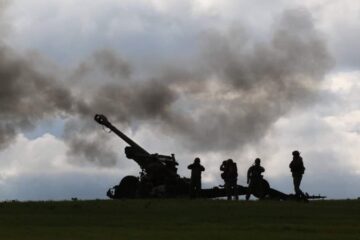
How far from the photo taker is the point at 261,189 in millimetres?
29812

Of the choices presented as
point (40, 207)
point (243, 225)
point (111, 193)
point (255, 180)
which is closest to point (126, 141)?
point (111, 193)

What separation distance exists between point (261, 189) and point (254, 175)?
102cm

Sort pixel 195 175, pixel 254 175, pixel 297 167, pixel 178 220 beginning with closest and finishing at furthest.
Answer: pixel 178 220
pixel 297 167
pixel 254 175
pixel 195 175

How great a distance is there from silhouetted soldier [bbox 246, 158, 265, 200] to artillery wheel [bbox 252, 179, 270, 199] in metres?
0.19

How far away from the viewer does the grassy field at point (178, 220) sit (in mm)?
14805

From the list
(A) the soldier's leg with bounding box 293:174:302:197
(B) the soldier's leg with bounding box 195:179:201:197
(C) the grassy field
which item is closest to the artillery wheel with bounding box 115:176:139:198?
(B) the soldier's leg with bounding box 195:179:201:197

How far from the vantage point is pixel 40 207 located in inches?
950

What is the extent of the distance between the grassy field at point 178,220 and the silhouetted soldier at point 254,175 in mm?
4527

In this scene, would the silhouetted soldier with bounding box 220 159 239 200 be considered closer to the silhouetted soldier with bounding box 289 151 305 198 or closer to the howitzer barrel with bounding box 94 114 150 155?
the silhouetted soldier with bounding box 289 151 305 198

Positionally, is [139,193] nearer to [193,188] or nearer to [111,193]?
[111,193]

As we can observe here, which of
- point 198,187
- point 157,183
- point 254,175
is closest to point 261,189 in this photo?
point 254,175

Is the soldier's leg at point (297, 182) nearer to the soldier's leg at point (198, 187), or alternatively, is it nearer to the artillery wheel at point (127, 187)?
the soldier's leg at point (198, 187)

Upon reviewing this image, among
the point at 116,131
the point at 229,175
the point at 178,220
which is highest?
the point at 116,131

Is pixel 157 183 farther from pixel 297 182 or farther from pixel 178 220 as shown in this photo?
pixel 178 220
